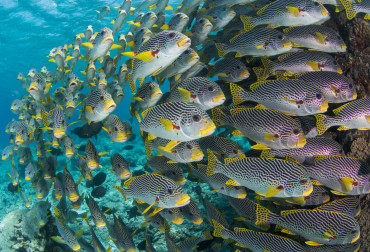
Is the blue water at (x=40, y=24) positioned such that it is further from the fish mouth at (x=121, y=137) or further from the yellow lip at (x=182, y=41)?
the yellow lip at (x=182, y=41)

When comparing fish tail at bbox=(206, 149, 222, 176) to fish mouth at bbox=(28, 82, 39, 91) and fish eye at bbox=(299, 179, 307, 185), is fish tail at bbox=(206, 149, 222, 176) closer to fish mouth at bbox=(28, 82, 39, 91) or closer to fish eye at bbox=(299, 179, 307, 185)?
fish eye at bbox=(299, 179, 307, 185)

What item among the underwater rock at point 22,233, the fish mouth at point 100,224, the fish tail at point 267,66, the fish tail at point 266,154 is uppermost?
the fish tail at point 267,66

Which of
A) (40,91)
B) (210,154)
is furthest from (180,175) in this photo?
(40,91)

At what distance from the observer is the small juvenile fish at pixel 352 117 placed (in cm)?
322

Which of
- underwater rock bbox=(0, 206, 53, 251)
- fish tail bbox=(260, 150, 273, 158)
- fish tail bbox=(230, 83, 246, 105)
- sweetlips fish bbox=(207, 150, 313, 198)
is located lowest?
underwater rock bbox=(0, 206, 53, 251)

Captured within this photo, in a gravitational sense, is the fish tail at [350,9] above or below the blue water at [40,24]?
above

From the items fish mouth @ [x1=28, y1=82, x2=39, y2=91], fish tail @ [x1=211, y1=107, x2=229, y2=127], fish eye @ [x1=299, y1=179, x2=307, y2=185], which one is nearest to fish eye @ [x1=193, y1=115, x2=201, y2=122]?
fish tail @ [x1=211, y1=107, x2=229, y2=127]

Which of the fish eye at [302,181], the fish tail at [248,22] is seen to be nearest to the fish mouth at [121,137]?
the fish eye at [302,181]

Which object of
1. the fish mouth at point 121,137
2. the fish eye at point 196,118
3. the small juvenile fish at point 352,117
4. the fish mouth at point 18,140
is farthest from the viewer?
the fish mouth at point 18,140

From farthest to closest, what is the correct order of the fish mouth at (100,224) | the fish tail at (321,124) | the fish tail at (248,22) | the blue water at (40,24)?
the blue water at (40,24)
the fish mouth at (100,224)
the fish tail at (248,22)
the fish tail at (321,124)

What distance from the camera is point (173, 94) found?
3.64 m

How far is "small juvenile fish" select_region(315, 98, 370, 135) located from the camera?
10.6 ft

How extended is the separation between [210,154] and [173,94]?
1092 millimetres

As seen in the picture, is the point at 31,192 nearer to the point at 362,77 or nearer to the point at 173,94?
the point at 173,94
